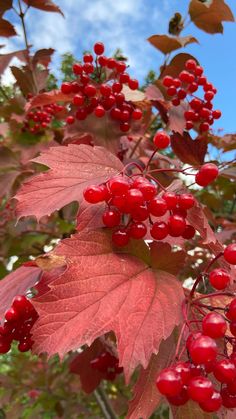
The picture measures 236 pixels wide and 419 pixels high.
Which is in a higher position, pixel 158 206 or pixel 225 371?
pixel 158 206

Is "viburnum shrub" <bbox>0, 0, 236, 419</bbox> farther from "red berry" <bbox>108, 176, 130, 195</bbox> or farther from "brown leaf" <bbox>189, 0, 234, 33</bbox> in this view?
"brown leaf" <bbox>189, 0, 234, 33</bbox>

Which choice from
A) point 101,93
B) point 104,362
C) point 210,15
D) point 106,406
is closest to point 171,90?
point 101,93

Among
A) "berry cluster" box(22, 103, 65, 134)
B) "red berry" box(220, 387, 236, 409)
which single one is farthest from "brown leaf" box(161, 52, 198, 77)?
"red berry" box(220, 387, 236, 409)

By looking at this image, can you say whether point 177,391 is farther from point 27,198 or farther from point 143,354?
point 27,198

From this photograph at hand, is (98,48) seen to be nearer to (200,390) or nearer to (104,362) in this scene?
(104,362)

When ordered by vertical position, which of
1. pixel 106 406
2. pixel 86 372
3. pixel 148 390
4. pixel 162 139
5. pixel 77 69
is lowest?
pixel 106 406

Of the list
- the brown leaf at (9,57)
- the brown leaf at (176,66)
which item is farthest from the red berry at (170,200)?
the brown leaf at (9,57)

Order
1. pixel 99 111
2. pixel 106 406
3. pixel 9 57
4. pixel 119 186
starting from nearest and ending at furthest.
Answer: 1. pixel 119 186
2. pixel 99 111
3. pixel 106 406
4. pixel 9 57
